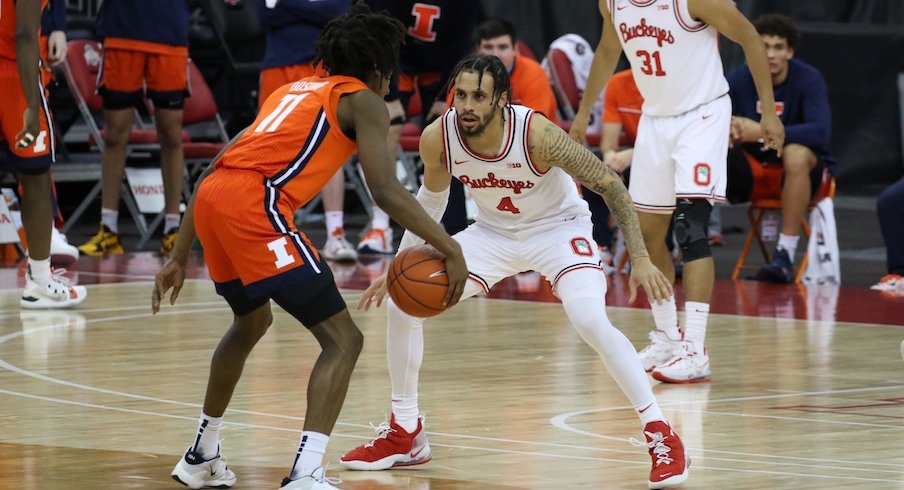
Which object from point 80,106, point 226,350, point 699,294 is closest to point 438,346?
point 699,294

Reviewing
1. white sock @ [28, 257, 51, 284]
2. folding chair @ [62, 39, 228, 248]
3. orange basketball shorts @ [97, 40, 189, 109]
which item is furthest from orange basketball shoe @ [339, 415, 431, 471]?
folding chair @ [62, 39, 228, 248]

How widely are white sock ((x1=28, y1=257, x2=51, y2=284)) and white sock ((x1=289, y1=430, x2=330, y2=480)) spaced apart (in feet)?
14.7

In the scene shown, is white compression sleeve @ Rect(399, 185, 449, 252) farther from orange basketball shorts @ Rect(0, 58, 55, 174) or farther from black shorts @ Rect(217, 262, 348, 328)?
orange basketball shorts @ Rect(0, 58, 55, 174)

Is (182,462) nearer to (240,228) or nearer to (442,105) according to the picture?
(240,228)

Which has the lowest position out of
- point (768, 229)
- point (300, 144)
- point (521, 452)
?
point (768, 229)

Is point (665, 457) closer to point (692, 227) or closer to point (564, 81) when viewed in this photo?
point (692, 227)

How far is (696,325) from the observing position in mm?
7152

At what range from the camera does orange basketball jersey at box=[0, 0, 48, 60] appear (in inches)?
335

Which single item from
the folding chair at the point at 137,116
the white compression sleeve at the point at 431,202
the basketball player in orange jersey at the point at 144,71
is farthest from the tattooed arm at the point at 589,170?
the folding chair at the point at 137,116

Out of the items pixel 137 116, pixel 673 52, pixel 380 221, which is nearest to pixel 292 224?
pixel 673 52

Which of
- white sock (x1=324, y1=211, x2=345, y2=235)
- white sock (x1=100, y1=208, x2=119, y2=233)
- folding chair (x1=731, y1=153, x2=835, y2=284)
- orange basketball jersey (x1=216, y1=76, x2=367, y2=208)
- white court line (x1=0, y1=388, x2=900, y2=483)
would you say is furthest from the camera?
white sock (x1=100, y1=208, x2=119, y2=233)

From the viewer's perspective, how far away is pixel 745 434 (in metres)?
5.80

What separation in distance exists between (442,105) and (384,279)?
623 cm

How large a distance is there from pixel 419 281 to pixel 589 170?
74 centimetres
